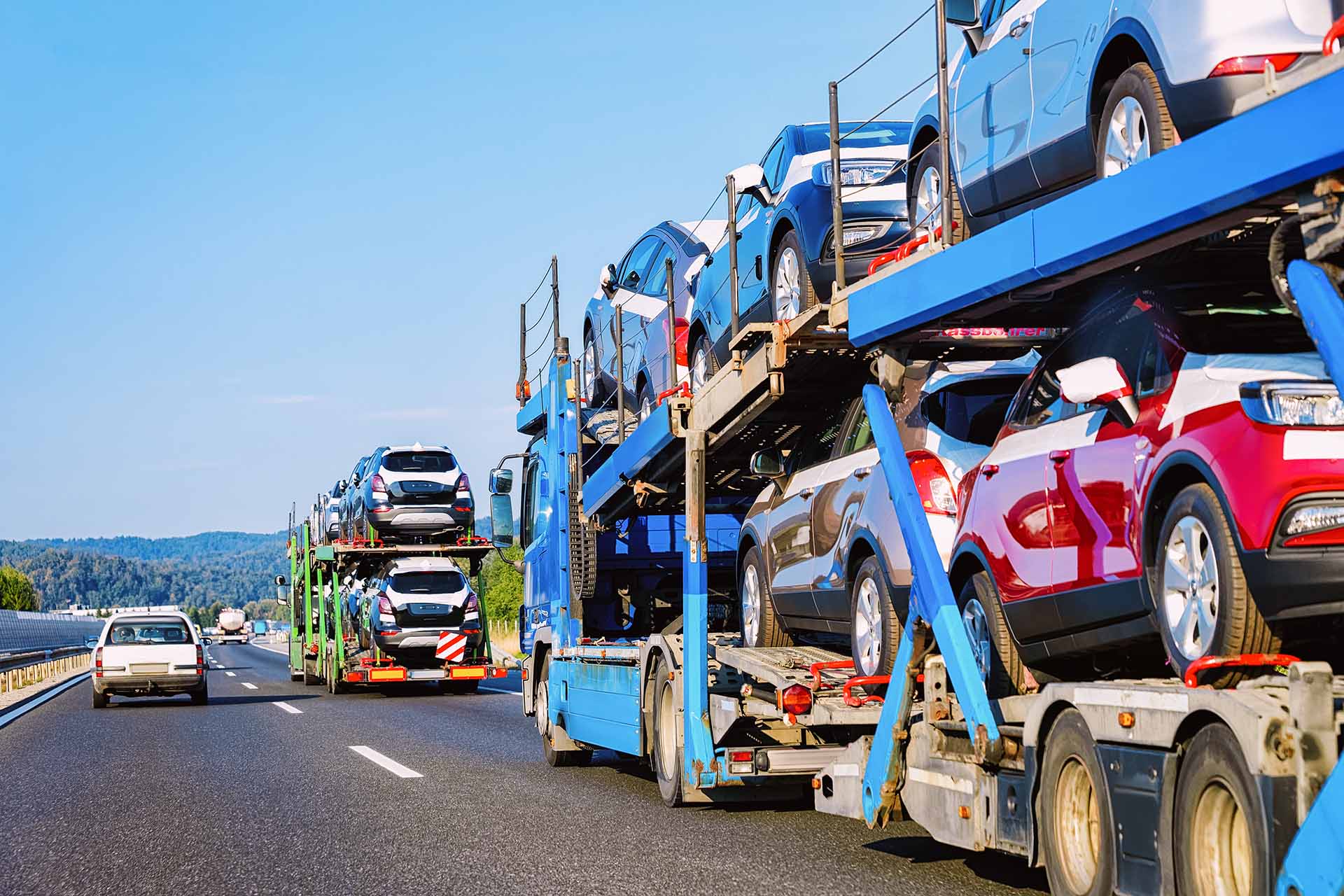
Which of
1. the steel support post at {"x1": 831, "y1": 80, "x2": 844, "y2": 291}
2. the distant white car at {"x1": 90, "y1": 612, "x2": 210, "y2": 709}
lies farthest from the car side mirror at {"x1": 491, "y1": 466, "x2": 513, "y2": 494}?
the distant white car at {"x1": 90, "y1": 612, "x2": 210, "y2": 709}

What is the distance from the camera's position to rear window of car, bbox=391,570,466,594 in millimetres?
28641

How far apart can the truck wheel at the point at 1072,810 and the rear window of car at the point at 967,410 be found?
2091mm

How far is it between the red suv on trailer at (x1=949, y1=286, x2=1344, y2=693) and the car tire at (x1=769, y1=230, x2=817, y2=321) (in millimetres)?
3462

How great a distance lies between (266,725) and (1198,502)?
1723 centimetres

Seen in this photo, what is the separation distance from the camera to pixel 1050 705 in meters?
6.08

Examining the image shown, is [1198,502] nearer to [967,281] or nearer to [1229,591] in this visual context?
[1229,591]

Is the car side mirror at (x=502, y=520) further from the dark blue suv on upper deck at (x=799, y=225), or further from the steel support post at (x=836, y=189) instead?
the steel support post at (x=836, y=189)

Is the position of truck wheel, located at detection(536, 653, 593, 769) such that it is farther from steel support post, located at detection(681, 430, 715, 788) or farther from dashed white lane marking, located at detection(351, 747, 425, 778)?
steel support post, located at detection(681, 430, 715, 788)

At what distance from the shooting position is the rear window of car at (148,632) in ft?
89.3

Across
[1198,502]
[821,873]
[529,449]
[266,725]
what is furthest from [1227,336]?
[266,725]

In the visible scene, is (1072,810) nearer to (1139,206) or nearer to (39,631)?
(1139,206)

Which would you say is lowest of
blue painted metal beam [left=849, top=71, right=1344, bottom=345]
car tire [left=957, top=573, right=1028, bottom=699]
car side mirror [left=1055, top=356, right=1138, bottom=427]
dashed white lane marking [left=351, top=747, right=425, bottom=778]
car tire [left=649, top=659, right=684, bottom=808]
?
dashed white lane marking [left=351, top=747, right=425, bottom=778]

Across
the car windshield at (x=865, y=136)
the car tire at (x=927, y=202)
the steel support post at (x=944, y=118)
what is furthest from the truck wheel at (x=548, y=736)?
the steel support post at (x=944, y=118)

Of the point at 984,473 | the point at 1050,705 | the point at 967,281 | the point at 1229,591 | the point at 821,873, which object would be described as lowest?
the point at 821,873
